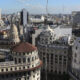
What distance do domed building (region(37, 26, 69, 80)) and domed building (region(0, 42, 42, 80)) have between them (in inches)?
939

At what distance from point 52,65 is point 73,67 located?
1562cm

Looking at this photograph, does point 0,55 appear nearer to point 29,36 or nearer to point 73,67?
point 73,67

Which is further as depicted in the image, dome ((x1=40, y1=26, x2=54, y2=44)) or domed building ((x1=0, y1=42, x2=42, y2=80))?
dome ((x1=40, y1=26, x2=54, y2=44))

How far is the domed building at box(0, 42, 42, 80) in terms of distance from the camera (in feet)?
266

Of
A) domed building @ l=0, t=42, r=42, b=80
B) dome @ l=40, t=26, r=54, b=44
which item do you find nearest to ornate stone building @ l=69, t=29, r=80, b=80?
dome @ l=40, t=26, r=54, b=44

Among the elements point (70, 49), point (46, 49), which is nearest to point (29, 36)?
Result: point (46, 49)

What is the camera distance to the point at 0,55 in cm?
9394

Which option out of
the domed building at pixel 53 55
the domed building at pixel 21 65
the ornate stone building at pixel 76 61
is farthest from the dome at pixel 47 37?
the domed building at pixel 21 65

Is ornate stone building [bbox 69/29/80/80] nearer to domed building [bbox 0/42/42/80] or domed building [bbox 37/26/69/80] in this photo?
domed building [bbox 37/26/69/80]

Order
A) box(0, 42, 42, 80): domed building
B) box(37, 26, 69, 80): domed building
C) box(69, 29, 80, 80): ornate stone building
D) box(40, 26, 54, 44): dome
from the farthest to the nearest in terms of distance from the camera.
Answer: box(40, 26, 54, 44): dome
box(37, 26, 69, 80): domed building
box(69, 29, 80, 80): ornate stone building
box(0, 42, 42, 80): domed building

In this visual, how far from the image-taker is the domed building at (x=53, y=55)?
107 metres

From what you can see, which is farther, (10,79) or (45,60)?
(45,60)

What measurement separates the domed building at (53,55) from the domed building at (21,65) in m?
23.9

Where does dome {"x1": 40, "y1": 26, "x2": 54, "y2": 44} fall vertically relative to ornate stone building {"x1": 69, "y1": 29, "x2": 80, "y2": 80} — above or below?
above
